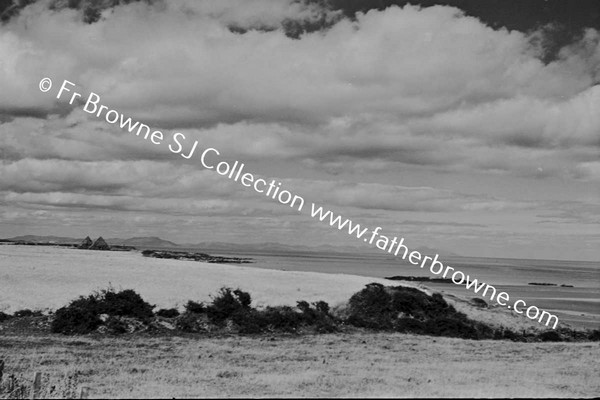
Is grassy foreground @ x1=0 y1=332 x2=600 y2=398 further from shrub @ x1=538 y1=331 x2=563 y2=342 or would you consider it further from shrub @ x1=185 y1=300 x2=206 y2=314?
shrub @ x1=185 y1=300 x2=206 y2=314

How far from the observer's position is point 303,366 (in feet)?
55.9

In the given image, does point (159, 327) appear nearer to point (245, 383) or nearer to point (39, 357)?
point (39, 357)

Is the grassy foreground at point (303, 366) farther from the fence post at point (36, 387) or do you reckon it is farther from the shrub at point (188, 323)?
the shrub at point (188, 323)

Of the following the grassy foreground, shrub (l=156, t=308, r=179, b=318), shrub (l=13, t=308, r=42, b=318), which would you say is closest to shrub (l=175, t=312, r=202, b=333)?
shrub (l=156, t=308, r=179, b=318)

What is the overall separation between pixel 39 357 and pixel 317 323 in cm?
1182

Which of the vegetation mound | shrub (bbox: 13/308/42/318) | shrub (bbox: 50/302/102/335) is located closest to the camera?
shrub (bbox: 50/302/102/335)

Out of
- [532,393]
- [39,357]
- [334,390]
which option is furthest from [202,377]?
[532,393]

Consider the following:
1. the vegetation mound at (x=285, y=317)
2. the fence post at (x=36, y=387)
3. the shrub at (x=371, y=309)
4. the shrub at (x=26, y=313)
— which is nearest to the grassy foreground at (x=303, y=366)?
the fence post at (x=36, y=387)

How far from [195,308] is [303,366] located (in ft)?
33.1

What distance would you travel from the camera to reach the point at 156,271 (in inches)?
1588

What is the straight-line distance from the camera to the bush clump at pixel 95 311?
22.2 meters

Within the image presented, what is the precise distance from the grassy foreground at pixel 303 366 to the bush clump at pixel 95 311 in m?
1.22

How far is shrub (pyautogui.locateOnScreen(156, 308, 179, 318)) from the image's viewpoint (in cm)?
2530

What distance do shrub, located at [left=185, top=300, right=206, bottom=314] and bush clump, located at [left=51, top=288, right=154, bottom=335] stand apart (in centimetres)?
160
